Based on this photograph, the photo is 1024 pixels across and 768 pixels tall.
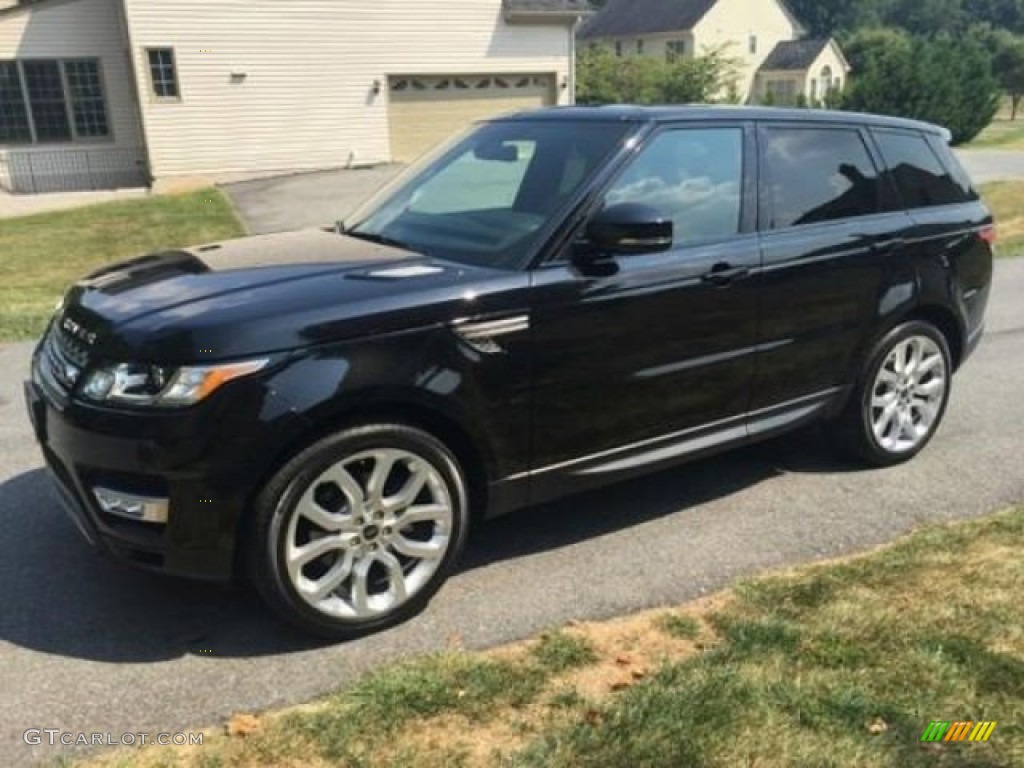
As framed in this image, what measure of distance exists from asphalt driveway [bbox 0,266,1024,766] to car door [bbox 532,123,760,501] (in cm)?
42

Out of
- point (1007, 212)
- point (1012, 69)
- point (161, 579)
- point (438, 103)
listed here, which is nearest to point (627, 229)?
point (161, 579)

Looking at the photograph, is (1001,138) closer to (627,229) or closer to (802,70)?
(802,70)

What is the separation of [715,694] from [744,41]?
5968 centimetres

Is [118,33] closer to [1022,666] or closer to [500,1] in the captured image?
[500,1]

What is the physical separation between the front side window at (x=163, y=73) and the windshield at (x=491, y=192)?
1933cm

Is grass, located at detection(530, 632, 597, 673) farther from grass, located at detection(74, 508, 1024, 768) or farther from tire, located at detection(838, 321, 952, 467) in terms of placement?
tire, located at detection(838, 321, 952, 467)

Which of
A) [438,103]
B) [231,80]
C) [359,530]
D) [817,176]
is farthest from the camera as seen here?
[438,103]

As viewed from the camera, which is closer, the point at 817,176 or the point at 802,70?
the point at 817,176

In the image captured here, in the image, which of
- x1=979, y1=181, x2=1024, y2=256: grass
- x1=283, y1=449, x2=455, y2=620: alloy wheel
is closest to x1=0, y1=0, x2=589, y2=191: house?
x1=979, y1=181, x2=1024, y2=256: grass

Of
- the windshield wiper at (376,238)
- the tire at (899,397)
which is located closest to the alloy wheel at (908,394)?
the tire at (899,397)

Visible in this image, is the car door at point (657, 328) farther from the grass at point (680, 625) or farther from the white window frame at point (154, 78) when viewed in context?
the white window frame at point (154, 78)

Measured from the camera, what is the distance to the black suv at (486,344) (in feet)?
10.4

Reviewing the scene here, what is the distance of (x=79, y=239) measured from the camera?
14.7 m

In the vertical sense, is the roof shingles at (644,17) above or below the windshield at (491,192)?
above
